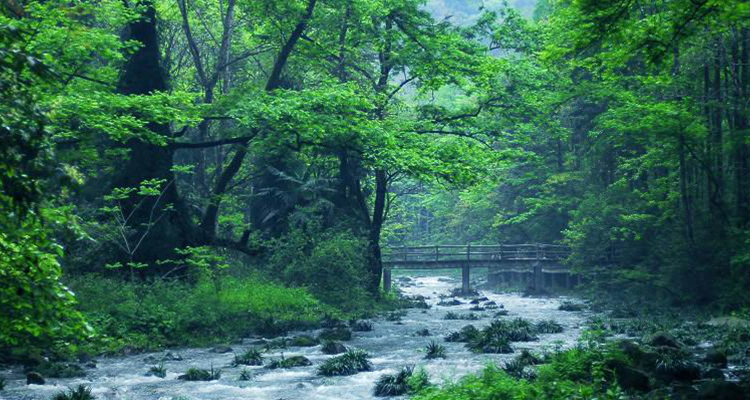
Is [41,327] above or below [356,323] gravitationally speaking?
above

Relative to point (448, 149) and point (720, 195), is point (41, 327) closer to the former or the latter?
point (448, 149)

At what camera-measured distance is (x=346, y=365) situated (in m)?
13.3

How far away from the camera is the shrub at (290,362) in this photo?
1387cm

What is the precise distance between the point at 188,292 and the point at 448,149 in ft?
34.1

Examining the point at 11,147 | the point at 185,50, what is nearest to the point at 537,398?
the point at 11,147

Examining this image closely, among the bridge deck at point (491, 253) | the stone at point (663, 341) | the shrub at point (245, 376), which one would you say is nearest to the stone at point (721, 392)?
the stone at point (663, 341)

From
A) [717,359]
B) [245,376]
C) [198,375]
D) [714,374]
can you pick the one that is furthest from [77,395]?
[717,359]

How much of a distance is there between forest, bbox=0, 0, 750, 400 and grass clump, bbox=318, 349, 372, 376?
0.16 ft

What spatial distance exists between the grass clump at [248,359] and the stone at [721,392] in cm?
864

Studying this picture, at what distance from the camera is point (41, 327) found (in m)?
5.48

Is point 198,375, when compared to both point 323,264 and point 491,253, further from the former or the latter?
point 491,253

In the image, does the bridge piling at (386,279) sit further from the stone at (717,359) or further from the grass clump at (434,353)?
the stone at (717,359)

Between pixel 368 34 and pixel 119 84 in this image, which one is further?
pixel 368 34

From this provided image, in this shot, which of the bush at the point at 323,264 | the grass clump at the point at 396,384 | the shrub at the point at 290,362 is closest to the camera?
the grass clump at the point at 396,384
